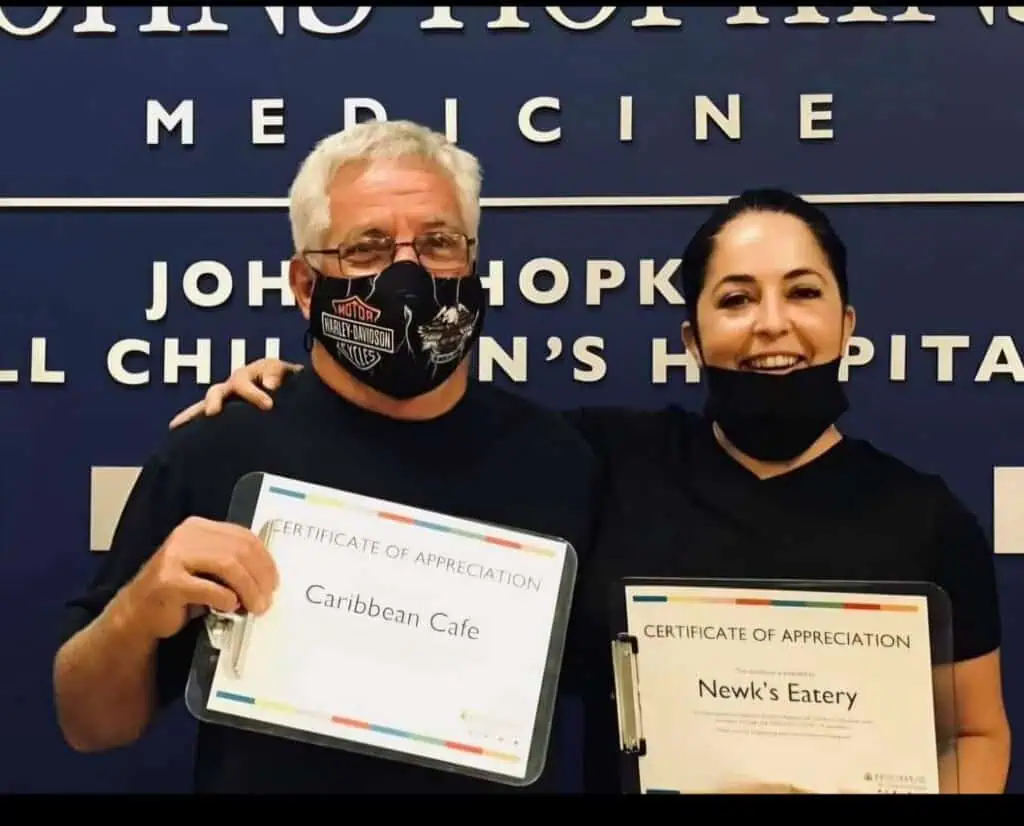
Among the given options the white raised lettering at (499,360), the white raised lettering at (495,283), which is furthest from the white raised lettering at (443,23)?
the white raised lettering at (499,360)

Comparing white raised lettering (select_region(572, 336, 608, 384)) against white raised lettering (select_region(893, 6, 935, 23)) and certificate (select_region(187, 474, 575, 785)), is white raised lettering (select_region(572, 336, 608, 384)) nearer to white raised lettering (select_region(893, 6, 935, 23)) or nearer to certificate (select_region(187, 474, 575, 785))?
certificate (select_region(187, 474, 575, 785))

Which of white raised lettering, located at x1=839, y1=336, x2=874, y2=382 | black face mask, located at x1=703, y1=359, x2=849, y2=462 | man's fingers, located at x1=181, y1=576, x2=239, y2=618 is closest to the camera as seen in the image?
man's fingers, located at x1=181, y1=576, x2=239, y2=618

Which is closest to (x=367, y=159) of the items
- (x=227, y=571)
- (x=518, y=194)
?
(x=518, y=194)

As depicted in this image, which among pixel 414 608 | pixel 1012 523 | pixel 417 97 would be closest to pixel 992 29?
pixel 1012 523

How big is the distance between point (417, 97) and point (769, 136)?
528 millimetres

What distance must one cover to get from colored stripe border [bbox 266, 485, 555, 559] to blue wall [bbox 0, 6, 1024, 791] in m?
0.26

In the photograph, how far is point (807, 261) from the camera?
1.25 meters

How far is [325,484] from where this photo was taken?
121 cm

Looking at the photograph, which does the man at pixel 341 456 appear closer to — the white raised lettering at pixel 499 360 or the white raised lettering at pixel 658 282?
the white raised lettering at pixel 499 360

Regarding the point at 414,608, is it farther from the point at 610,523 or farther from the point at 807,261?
the point at 807,261

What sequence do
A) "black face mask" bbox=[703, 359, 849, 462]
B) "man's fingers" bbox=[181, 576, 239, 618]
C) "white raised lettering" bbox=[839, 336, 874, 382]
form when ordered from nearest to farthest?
"man's fingers" bbox=[181, 576, 239, 618] < "black face mask" bbox=[703, 359, 849, 462] < "white raised lettering" bbox=[839, 336, 874, 382]

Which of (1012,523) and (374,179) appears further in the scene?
(1012,523)

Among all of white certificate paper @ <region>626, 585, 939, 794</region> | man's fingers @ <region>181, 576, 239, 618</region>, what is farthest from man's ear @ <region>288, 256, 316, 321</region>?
white certificate paper @ <region>626, 585, 939, 794</region>

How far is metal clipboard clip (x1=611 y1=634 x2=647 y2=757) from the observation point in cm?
120
